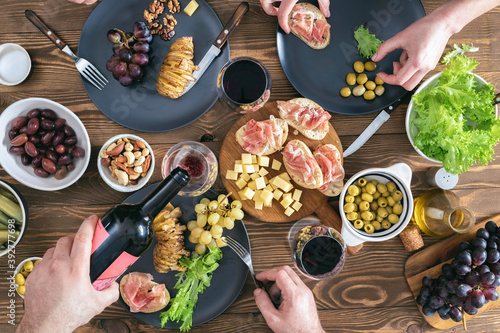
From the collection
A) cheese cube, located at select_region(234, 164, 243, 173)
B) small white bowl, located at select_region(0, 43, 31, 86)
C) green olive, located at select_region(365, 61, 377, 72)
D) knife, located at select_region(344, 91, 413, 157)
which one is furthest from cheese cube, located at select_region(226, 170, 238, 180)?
small white bowl, located at select_region(0, 43, 31, 86)

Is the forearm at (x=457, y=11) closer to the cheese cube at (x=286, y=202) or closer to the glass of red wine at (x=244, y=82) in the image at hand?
the glass of red wine at (x=244, y=82)

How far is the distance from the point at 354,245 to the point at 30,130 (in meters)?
1.33

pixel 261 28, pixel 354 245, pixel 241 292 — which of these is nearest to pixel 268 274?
pixel 241 292

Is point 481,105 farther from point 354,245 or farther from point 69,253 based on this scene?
point 69,253

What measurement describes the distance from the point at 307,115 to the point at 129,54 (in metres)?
0.74

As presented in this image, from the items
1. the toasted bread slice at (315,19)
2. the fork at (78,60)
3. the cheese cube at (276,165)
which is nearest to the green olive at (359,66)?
the toasted bread slice at (315,19)

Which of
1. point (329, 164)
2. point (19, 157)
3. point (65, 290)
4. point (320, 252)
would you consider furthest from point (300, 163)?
point (19, 157)

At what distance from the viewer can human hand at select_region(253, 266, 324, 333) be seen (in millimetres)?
1250

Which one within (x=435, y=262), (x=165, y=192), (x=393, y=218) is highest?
(x=165, y=192)

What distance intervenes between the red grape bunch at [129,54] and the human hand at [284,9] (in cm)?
48

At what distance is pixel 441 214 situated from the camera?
1.42 metres

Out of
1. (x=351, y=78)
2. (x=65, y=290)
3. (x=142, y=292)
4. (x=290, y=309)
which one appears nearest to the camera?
(x=65, y=290)

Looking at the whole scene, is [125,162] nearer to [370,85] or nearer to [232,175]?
[232,175]

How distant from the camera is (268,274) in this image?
136 cm
